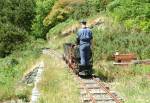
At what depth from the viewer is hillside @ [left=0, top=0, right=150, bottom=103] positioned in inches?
783

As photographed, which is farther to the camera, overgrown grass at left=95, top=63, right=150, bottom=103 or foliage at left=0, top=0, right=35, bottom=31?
foliage at left=0, top=0, right=35, bottom=31

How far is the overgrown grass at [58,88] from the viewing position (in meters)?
16.3

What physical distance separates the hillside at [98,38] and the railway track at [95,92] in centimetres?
37

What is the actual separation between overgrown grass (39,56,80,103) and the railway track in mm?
266

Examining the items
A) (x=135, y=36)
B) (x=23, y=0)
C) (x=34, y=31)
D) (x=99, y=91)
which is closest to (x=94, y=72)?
(x=99, y=91)

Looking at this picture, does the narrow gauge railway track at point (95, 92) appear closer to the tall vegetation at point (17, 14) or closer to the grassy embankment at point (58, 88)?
the grassy embankment at point (58, 88)

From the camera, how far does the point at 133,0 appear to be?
1353 inches

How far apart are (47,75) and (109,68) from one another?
2.73 meters

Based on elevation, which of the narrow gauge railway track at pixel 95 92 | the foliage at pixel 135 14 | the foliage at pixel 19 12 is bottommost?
the narrow gauge railway track at pixel 95 92

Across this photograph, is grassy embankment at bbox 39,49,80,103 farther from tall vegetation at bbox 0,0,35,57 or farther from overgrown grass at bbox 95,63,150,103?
tall vegetation at bbox 0,0,35,57

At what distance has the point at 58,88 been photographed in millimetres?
18609

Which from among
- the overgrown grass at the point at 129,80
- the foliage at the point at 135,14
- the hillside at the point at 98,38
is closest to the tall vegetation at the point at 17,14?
the hillside at the point at 98,38

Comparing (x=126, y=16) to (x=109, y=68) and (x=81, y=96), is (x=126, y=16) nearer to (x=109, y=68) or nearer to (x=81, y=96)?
(x=109, y=68)

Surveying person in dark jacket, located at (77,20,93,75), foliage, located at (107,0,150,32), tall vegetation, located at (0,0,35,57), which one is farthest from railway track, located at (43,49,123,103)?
tall vegetation, located at (0,0,35,57)
